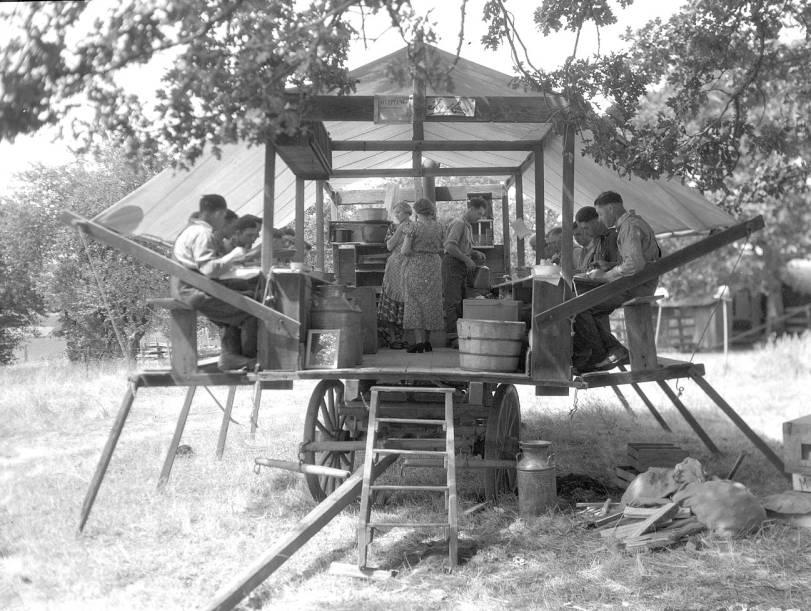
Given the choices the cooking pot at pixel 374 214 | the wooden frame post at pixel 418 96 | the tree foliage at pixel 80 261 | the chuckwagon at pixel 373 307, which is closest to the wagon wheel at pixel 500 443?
the chuckwagon at pixel 373 307

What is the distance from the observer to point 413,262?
23.0 feet

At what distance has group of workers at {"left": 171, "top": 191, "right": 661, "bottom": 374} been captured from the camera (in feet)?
17.6

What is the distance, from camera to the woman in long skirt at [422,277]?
6938 millimetres

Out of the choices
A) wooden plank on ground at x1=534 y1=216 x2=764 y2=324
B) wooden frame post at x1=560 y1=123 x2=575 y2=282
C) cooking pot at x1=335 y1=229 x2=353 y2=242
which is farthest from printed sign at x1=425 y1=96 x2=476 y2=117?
cooking pot at x1=335 y1=229 x2=353 y2=242

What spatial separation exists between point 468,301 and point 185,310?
1.96m

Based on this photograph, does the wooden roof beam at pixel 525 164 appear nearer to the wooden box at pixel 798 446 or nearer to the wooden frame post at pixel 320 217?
the wooden frame post at pixel 320 217

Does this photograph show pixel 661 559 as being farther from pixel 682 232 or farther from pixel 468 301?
pixel 682 232

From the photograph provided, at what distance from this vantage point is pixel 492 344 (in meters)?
5.34

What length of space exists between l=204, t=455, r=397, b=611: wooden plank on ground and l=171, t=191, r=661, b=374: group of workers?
1.30 m

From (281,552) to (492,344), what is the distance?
1.98 m

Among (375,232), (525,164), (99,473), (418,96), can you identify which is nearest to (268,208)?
(418,96)

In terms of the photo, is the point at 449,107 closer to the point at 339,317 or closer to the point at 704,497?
the point at 339,317

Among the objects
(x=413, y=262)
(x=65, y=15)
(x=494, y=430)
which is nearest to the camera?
(x=65, y=15)

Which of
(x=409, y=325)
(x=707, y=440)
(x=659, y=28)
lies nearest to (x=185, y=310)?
(x=409, y=325)
